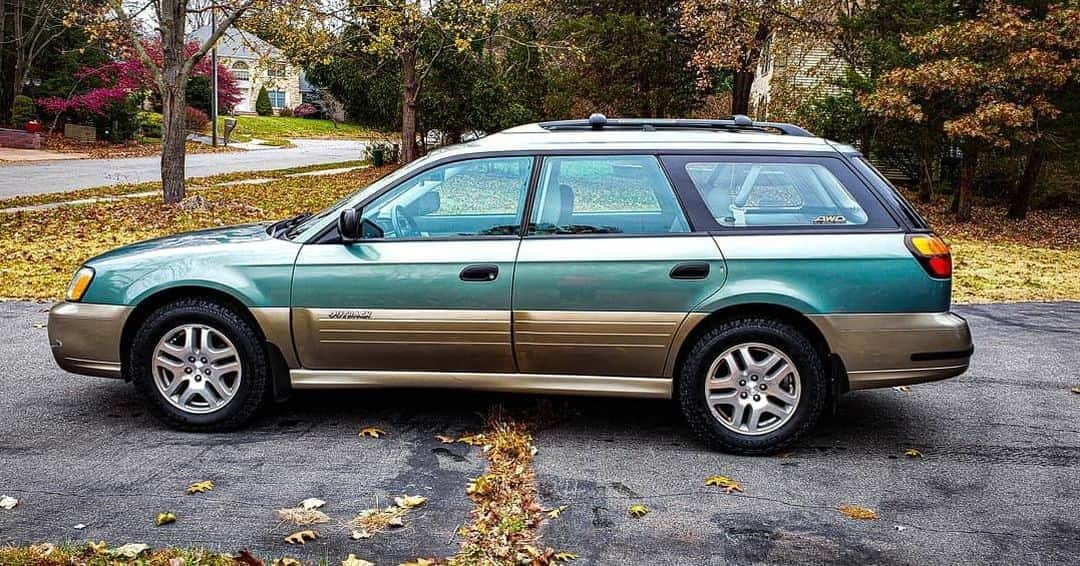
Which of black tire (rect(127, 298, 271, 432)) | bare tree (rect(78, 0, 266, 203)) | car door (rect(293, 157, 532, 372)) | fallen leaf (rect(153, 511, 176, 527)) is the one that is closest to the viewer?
fallen leaf (rect(153, 511, 176, 527))

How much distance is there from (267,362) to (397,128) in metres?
25.7

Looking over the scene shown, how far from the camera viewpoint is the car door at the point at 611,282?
5090 mm

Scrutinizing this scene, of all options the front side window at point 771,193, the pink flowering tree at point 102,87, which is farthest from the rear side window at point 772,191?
the pink flowering tree at point 102,87

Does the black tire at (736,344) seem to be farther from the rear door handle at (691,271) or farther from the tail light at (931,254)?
the tail light at (931,254)

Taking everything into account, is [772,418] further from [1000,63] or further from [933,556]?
[1000,63]

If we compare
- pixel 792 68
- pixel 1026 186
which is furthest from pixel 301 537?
pixel 792 68

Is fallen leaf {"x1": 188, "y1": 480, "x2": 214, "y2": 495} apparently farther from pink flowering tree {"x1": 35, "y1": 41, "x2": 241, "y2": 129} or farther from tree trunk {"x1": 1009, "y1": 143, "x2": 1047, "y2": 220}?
pink flowering tree {"x1": 35, "y1": 41, "x2": 241, "y2": 129}

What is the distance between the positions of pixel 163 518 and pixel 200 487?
380 millimetres

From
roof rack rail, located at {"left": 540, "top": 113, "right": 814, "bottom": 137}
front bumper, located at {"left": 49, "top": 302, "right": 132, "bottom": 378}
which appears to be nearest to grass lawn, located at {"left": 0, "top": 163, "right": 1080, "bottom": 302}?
roof rack rail, located at {"left": 540, "top": 113, "right": 814, "bottom": 137}

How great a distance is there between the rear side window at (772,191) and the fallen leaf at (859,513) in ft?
4.96

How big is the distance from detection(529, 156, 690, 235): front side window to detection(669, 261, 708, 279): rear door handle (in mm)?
237

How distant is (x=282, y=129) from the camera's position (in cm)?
5628

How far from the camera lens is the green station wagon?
5078mm

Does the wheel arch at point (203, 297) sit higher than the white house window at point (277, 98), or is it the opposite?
the white house window at point (277, 98)
